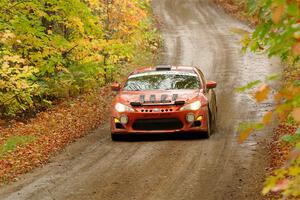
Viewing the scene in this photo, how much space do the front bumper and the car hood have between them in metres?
0.27

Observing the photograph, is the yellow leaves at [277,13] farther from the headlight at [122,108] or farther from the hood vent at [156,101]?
the headlight at [122,108]


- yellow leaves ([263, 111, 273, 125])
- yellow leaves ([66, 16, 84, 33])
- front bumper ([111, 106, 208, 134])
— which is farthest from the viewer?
yellow leaves ([66, 16, 84, 33])

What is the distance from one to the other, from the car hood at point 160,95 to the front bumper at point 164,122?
0.89 ft

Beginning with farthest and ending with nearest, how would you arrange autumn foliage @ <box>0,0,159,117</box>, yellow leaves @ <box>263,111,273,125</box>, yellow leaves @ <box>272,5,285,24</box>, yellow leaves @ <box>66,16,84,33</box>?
1. yellow leaves @ <box>66,16,84,33</box>
2. autumn foliage @ <box>0,0,159,117</box>
3. yellow leaves @ <box>263,111,273,125</box>
4. yellow leaves @ <box>272,5,285,24</box>

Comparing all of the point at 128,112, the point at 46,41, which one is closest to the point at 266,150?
the point at 128,112

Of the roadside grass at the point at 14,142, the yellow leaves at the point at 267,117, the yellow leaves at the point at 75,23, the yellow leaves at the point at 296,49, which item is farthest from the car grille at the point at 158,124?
the yellow leaves at the point at 296,49

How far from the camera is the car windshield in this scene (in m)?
12.6

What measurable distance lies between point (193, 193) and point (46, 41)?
8705 millimetres

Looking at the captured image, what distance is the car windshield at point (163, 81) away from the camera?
41.2 feet

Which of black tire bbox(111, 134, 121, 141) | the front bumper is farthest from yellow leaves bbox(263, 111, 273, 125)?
black tire bbox(111, 134, 121, 141)

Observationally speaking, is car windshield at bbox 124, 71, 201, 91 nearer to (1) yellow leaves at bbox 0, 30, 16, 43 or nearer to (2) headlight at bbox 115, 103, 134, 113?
(2) headlight at bbox 115, 103, 134, 113

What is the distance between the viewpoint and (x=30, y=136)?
511 inches

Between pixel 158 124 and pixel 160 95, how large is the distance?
2.11 ft

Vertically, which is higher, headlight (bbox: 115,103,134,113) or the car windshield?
the car windshield
